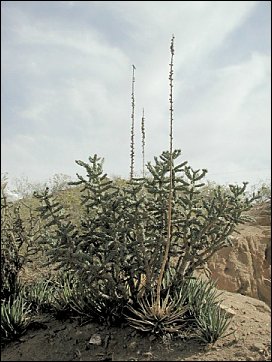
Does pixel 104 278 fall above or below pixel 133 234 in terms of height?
below

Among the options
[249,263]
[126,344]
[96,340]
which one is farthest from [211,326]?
[249,263]

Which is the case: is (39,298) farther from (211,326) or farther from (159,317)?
(211,326)

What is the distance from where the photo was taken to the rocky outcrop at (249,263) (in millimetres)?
8830

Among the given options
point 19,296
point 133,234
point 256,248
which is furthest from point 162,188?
point 256,248

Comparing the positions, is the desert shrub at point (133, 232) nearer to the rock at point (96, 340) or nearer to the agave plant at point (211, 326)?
the rock at point (96, 340)

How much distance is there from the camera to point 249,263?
9125mm

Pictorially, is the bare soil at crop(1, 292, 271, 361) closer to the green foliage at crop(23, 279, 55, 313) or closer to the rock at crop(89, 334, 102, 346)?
the rock at crop(89, 334, 102, 346)

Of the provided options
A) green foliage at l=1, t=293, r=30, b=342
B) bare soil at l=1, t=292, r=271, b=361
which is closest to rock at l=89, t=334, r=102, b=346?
bare soil at l=1, t=292, r=271, b=361

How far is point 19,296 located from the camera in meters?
6.26

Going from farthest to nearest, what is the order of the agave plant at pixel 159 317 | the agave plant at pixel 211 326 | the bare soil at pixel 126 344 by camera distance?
the agave plant at pixel 159 317, the agave plant at pixel 211 326, the bare soil at pixel 126 344

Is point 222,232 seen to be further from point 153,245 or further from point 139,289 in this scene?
point 139,289

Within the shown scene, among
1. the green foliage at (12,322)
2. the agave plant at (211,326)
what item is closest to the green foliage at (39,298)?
the green foliage at (12,322)

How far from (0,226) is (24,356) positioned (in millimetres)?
1659

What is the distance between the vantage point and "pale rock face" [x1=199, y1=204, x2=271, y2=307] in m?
8.83
